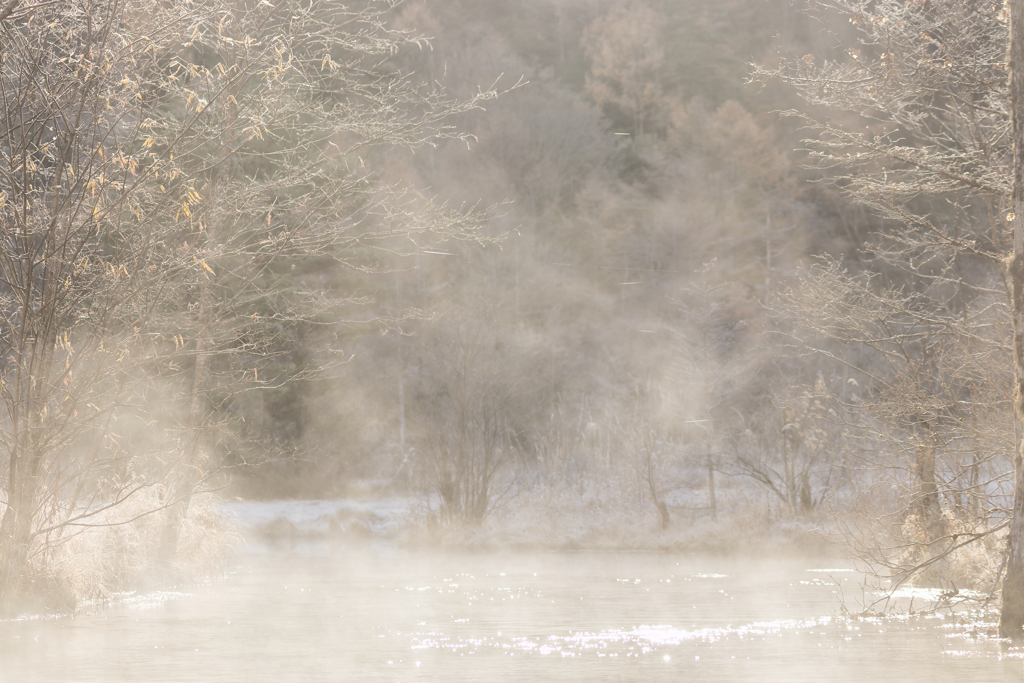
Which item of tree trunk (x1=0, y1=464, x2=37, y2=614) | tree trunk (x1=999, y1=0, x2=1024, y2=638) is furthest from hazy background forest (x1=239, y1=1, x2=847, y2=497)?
tree trunk (x1=999, y1=0, x2=1024, y2=638)

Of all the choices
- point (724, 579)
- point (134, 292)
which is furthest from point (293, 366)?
point (134, 292)

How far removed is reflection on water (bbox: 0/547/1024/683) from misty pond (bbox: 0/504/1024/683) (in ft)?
0.08

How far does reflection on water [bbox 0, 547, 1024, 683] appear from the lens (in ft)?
26.6

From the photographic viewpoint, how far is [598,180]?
4203cm

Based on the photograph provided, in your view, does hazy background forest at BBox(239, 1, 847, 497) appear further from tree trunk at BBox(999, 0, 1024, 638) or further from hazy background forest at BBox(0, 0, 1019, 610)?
tree trunk at BBox(999, 0, 1024, 638)

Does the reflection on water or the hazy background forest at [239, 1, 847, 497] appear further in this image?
the hazy background forest at [239, 1, 847, 497]

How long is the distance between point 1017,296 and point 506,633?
5.74 m

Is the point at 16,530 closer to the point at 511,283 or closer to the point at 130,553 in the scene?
the point at 130,553

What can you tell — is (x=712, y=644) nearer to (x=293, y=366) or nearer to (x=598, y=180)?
(x=293, y=366)

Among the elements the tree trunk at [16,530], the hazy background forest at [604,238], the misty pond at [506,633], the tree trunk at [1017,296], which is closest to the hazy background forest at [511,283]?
the tree trunk at [16,530]

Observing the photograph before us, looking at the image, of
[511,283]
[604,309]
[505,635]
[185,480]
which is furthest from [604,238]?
[505,635]

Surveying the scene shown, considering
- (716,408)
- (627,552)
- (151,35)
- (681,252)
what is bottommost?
(627,552)

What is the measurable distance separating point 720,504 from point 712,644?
1746 cm

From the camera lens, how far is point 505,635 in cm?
1055
